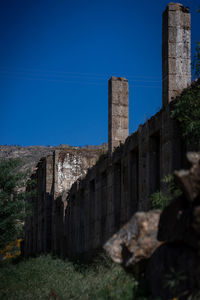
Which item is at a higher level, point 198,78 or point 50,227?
point 198,78

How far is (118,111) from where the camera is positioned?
54.4 feet

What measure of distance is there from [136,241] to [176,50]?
6.96 m

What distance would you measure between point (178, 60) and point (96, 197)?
7.73 metres

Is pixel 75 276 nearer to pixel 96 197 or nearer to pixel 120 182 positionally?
pixel 120 182

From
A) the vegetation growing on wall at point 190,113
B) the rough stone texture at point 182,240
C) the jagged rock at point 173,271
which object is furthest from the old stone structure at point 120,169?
the rough stone texture at point 182,240

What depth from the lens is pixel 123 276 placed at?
895 cm

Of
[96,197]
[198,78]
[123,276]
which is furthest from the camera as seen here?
[96,197]

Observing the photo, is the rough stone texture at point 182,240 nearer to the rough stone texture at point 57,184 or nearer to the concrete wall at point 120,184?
the concrete wall at point 120,184

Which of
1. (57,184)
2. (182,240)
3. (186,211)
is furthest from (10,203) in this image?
(186,211)

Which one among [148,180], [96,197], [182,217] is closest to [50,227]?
[96,197]

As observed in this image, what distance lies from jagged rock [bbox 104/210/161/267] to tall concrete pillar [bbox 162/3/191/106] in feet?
18.8

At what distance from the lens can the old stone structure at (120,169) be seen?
11633 millimetres

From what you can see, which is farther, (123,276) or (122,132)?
(122,132)

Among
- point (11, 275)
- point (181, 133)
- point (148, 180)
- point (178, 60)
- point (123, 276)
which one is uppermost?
point (178, 60)
